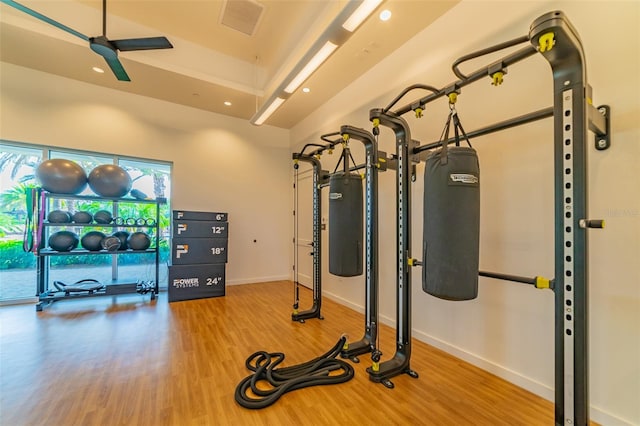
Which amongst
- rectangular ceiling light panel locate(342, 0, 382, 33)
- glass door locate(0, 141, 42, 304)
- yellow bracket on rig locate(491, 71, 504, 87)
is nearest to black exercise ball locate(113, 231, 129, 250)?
glass door locate(0, 141, 42, 304)

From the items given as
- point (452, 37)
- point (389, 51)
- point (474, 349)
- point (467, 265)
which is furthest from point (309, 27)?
point (474, 349)

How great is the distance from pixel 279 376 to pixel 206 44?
188 inches

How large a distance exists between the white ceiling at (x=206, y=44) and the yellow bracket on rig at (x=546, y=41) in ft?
5.98

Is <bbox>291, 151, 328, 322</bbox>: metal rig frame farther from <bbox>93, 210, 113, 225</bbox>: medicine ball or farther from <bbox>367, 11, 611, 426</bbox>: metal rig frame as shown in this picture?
<bbox>93, 210, 113, 225</bbox>: medicine ball

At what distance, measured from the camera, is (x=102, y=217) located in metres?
4.45

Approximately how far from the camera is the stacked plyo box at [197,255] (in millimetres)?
4543

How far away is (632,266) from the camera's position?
165cm


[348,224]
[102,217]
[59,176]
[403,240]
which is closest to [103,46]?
[59,176]

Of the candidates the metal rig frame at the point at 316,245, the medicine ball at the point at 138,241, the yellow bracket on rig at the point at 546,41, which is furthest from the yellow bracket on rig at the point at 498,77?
the medicine ball at the point at 138,241

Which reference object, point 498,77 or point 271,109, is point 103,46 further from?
point 498,77

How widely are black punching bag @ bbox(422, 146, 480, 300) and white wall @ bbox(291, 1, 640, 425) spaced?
31.9 inches

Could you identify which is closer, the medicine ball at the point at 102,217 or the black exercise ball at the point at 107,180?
the black exercise ball at the point at 107,180

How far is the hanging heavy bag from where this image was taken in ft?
5.50

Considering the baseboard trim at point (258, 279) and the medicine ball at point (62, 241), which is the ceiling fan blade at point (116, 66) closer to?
the medicine ball at point (62, 241)
